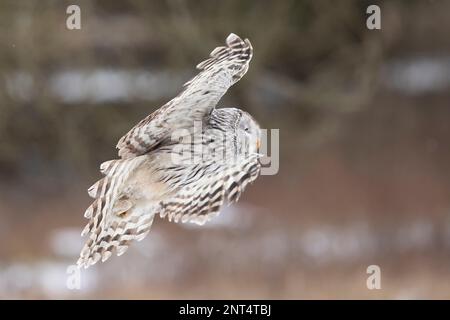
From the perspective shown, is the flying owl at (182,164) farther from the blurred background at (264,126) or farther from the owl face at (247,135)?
the blurred background at (264,126)

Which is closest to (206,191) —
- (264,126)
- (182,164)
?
(182,164)

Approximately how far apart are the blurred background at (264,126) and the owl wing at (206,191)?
1.32ft

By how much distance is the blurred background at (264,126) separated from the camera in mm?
1471

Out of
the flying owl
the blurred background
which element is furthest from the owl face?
the blurred background

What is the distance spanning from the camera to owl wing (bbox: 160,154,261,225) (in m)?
1.02

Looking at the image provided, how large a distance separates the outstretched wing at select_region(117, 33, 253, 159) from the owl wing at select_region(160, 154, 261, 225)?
0.27ft

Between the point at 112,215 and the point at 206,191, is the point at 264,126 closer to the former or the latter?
the point at 206,191

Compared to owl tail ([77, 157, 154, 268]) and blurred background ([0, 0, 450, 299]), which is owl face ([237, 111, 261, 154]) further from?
blurred background ([0, 0, 450, 299])

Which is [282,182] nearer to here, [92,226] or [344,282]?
[344,282]

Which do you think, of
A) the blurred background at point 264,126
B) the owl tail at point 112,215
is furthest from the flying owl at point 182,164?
the blurred background at point 264,126
